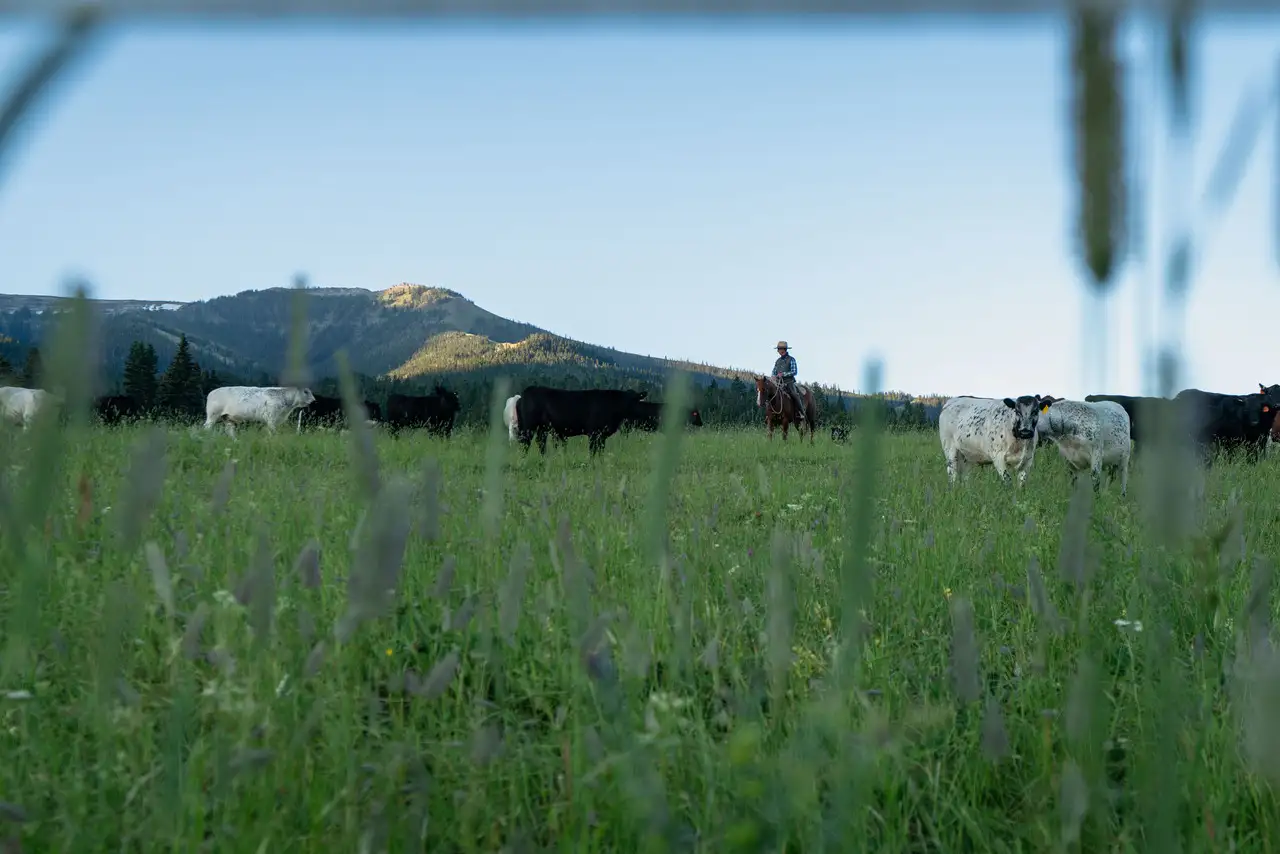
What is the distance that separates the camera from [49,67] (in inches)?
16.6

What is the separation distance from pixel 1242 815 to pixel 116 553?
10.8 ft

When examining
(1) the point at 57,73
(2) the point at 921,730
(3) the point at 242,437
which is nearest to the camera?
(1) the point at 57,73

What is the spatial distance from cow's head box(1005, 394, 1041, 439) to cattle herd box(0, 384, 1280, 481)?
12mm

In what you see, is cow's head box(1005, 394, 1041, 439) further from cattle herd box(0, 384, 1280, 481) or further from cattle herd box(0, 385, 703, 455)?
cattle herd box(0, 385, 703, 455)

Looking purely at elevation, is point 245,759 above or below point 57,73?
below

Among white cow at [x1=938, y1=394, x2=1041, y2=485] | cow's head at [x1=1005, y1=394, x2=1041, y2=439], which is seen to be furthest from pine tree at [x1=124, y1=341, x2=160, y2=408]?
cow's head at [x1=1005, y1=394, x2=1041, y2=439]

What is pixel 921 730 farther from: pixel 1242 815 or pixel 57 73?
pixel 57 73

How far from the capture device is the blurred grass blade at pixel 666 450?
751 mm

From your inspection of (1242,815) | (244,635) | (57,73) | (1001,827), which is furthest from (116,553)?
(1242,815)

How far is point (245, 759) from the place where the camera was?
1214 mm

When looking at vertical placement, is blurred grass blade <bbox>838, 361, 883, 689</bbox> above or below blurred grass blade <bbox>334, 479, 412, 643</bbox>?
above

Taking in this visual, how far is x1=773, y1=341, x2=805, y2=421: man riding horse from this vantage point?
2255 cm

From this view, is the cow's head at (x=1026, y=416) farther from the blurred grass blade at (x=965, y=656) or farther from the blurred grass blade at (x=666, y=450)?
the blurred grass blade at (x=666, y=450)

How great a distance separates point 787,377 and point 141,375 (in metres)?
26.2
